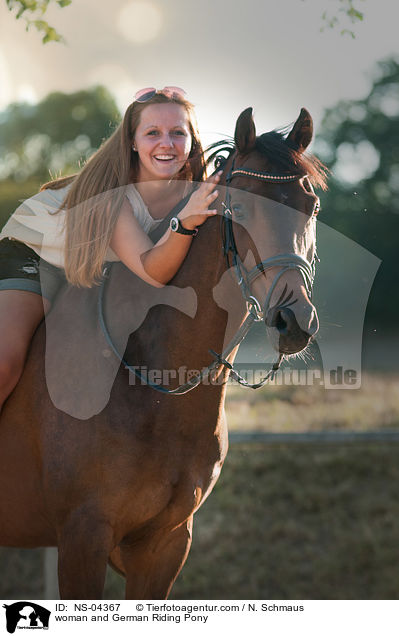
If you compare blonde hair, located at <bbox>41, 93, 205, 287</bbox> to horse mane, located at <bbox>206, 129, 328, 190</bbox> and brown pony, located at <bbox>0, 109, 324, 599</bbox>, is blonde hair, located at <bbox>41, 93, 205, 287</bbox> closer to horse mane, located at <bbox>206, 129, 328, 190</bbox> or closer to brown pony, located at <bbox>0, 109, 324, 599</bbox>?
brown pony, located at <bbox>0, 109, 324, 599</bbox>

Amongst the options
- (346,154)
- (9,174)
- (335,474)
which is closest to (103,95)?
(9,174)

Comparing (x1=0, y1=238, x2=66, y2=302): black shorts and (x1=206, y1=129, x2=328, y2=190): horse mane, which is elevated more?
(x1=206, y1=129, x2=328, y2=190): horse mane

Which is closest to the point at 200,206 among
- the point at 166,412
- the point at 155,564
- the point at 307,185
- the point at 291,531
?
the point at 307,185

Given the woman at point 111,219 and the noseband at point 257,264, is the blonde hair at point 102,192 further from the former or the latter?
the noseband at point 257,264

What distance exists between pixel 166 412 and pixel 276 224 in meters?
0.99

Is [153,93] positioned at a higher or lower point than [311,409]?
higher

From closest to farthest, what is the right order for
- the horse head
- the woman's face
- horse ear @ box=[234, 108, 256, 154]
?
1. the horse head
2. horse ear @ box=[234, 108, 256, 154]
3. the woman's face

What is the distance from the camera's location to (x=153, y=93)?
3.20 meters

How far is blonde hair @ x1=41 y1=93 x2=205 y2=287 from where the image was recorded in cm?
296

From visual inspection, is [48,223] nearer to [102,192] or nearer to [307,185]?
[102,192]

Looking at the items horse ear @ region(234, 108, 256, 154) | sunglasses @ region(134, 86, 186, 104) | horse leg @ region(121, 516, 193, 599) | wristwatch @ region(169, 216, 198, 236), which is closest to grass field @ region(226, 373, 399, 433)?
horse leg @ region(121, 516, 193, 599)

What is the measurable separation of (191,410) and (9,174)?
51.6 feet
